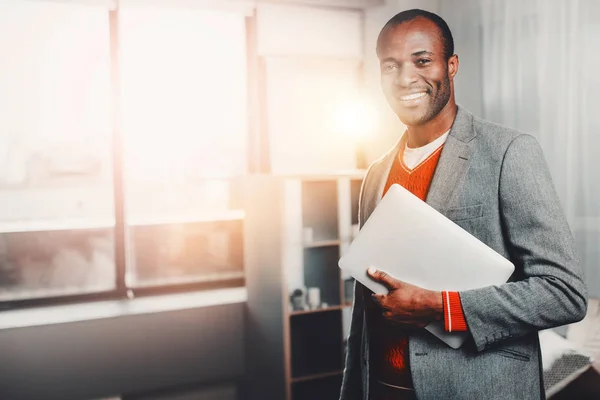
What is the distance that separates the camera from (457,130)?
1.19 m

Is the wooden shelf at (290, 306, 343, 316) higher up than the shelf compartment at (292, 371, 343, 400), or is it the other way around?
the wooden shelf at (290, 306, 343, 316)

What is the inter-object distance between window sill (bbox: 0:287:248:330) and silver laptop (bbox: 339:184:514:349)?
8.44ft

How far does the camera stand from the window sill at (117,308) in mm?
3168

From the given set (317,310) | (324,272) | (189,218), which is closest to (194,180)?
(189,218)

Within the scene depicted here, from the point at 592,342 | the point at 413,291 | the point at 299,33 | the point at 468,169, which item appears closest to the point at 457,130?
the point at 468,169

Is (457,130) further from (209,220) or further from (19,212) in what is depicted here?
(19,212)

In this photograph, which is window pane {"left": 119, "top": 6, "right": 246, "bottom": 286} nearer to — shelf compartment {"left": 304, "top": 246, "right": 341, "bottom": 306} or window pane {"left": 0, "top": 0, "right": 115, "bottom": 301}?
window pane {"left": 0, "top": 0, "right": 115, "bottom": 301}

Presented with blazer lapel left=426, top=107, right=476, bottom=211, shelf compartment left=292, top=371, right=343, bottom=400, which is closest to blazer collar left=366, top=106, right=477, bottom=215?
blazer lapel left=426, top=107, right=476, bottom=211

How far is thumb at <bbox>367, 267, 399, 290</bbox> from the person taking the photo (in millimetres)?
1068

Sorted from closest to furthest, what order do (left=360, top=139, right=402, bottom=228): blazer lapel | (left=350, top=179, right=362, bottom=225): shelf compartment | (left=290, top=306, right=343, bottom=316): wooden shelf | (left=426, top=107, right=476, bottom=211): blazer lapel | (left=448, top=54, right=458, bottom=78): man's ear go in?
(left=426, top=107, right=476, bottom=211): blazer lapel < (left=448, top=54, right=458, bottom=78): man's ear < (left=360, top=139, right=402, bottom=228): blazer lapel < (left=290, top=306, right=343, bottom=316): wooden shelf < (left=350, top=179, right=362, bottom=225): shelf compartment

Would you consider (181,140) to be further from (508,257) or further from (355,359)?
(508,257)

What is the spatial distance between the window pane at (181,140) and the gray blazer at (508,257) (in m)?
2.79

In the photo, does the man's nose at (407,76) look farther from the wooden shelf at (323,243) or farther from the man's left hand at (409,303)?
the wooden shelf at (323,243)

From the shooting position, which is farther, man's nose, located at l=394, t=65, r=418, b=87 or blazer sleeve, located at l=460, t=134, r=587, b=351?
man's nose, located at l=394, t=65, r=418, b=87
